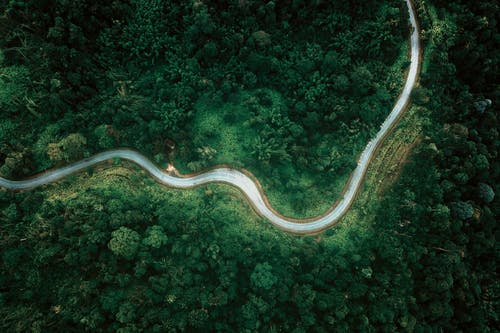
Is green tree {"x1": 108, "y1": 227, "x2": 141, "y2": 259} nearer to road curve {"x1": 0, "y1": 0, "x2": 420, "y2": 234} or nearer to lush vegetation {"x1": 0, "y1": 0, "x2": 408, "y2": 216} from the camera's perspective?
road curve {"x1": 0, "y1": 0, "x2": 420, "y2": 234}

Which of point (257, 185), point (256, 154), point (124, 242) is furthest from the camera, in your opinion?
point (257, 185)

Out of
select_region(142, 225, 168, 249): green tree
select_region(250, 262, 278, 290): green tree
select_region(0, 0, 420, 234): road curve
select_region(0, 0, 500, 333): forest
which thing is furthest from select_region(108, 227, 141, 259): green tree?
select_region(250, 262, 278, 290): green tree

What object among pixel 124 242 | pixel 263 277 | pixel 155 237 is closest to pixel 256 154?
pixel 263 277

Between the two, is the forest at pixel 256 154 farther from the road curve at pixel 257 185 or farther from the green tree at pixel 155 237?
the road curve at pixel 257 185

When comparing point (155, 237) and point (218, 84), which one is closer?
point (155, 237)

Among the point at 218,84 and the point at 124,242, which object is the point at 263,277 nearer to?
the point at 124,242

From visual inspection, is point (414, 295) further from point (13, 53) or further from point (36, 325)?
point (13, 53)
